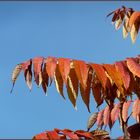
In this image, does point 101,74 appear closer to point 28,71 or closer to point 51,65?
point 51,65

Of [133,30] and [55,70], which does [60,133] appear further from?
[133,30]

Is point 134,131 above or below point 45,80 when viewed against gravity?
below

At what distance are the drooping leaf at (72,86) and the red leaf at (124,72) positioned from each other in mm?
213

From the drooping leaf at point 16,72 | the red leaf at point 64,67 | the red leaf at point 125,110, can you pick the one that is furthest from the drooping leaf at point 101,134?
the drooping leaf at point 16,72

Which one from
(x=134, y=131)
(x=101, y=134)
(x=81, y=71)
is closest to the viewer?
(x=81, y=71)

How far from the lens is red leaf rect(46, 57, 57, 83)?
191 cm

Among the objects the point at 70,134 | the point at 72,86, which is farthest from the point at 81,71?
the point at 70,134

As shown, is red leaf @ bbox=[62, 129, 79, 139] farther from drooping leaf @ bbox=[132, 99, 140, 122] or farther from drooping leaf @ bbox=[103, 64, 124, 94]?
drooping leaf @ bbox=[132, 99, 140, 122]

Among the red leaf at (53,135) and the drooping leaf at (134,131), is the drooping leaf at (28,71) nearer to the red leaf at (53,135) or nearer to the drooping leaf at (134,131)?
the red leaf at (53,135)

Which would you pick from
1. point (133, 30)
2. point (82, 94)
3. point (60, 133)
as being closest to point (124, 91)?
point (82, 94)

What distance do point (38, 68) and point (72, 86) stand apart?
0.61ft

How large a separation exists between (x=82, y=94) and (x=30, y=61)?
1.11ft

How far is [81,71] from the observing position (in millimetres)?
1919

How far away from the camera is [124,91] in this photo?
6.49 ft
